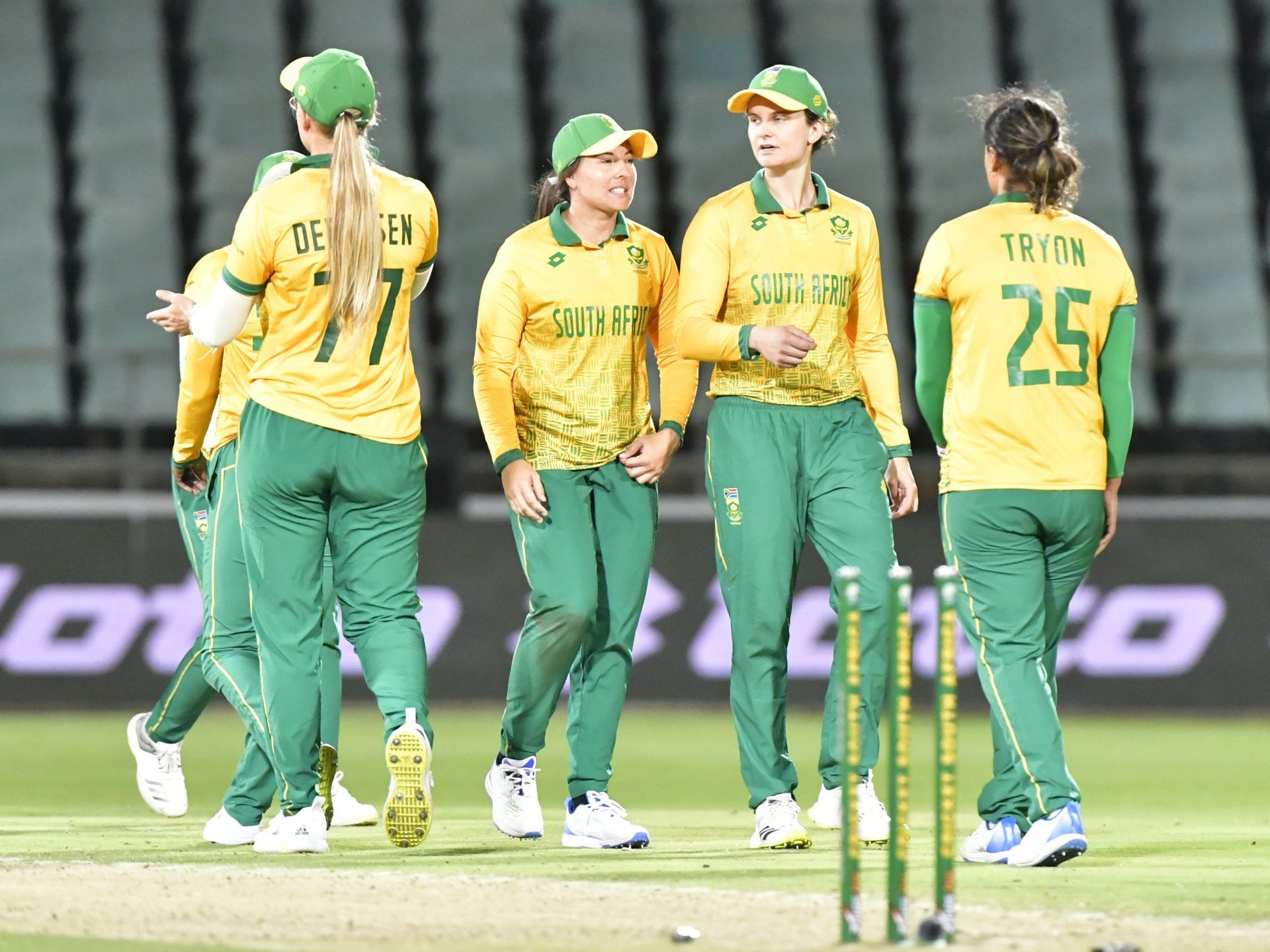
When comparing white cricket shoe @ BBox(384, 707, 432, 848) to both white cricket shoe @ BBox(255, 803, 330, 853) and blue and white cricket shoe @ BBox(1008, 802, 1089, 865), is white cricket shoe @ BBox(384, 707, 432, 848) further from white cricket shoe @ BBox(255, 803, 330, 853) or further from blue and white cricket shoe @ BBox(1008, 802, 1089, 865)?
blue and white cricket shoe @ BBox(1008, 802, 1089, 865)

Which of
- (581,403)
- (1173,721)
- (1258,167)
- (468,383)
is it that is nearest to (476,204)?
(468,383)

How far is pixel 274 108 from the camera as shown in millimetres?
15484

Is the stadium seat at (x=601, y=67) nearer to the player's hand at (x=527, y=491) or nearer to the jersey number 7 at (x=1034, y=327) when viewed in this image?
the player's hand at (x=527, y=491)

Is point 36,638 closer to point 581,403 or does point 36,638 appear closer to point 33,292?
point 33,292

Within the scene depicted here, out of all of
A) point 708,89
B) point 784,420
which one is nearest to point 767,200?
point 784,420

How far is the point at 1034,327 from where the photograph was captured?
5359 mm

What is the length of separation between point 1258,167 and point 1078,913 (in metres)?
12.0

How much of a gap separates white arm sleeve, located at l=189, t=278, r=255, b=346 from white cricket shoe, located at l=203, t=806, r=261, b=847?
139cm

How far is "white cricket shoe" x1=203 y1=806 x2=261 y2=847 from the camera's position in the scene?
19.1 ft

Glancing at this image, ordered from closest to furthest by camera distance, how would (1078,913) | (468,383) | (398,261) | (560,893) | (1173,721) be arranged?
(1078,913) < (560,893) < (398,261) < (1173,721) < (468,383)

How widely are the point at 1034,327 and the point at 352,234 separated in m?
1.83

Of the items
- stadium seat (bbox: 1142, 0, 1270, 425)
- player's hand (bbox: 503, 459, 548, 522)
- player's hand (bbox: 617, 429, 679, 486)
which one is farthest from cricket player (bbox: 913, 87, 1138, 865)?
stadium seat (bbox: 1142, 0, 1270, 425)

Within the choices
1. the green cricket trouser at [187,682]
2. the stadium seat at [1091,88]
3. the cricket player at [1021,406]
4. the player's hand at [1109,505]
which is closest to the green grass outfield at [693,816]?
the green cricket trouser at [187,682]

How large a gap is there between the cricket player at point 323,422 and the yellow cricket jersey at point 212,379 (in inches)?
19.9
